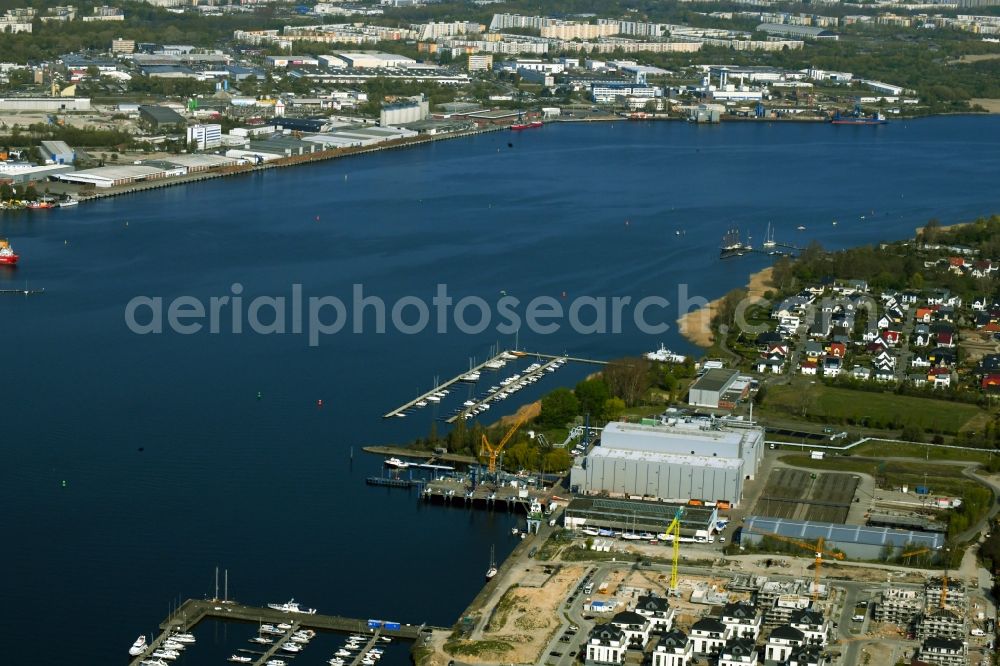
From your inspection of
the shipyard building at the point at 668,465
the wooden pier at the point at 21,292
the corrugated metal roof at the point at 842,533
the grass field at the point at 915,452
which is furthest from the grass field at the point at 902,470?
the wooden pier at the point at 21,292

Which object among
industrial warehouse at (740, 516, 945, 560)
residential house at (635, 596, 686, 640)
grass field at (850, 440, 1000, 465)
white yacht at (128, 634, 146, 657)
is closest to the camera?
white yacht at (128, 634, 146, 657)

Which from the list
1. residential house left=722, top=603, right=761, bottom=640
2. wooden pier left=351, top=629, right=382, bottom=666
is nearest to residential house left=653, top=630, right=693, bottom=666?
residential house left=722, top=603, right=761, bottom=640

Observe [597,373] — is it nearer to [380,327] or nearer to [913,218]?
[380,327]

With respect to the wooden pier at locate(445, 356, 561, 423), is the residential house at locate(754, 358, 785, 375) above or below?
above

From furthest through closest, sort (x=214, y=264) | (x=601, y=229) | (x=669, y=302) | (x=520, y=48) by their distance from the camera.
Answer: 1. (x=520, y=48)
2. (x=601, y=229)
3. (x=214, y=264)
4. (x=669, y=302)

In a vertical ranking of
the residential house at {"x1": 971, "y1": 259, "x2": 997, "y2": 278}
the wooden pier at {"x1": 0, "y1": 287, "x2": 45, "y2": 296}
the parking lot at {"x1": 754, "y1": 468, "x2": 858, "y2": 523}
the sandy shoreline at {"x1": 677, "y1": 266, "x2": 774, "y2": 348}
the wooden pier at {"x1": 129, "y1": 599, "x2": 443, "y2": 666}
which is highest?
the residential house at {"x1": 971, "y1": 259, "x2": 997, "y2": 278}

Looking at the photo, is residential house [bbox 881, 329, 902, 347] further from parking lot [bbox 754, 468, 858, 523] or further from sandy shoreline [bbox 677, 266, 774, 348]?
parking lot [bbox 754, 468, 858, 523]

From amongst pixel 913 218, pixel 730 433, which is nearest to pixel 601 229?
pixel 913 218
